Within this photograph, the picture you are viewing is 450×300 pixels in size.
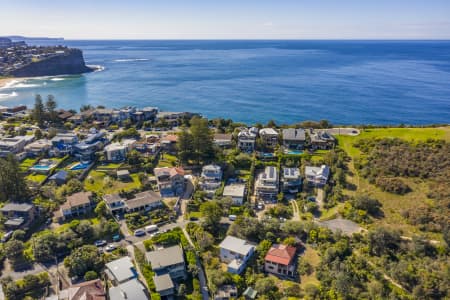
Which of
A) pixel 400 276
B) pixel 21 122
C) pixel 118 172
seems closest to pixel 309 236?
pixel 400 276

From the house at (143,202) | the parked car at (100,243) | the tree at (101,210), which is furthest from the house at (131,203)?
the parked car at (100,243)

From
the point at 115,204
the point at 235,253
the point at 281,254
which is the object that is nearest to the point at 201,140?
the point at 115,204

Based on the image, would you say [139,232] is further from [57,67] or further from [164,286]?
[57,67]

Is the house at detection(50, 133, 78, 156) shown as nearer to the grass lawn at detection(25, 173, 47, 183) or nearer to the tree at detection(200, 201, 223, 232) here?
Result: the grass lawn at detection(25, 173, 47, 183)

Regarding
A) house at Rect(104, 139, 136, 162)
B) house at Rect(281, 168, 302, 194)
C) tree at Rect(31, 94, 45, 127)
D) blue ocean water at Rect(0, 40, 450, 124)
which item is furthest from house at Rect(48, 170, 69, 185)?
blue ocean water at Rect(0, 40, 450, 124)

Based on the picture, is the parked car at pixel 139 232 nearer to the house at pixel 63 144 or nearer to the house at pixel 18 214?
the house at pixel 18 214

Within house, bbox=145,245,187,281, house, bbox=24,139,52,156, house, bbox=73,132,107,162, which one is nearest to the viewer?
house, bbox=145,245,187,281

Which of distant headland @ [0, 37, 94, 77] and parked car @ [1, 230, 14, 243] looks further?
distant headland @ [0, 37, 94, 77]
